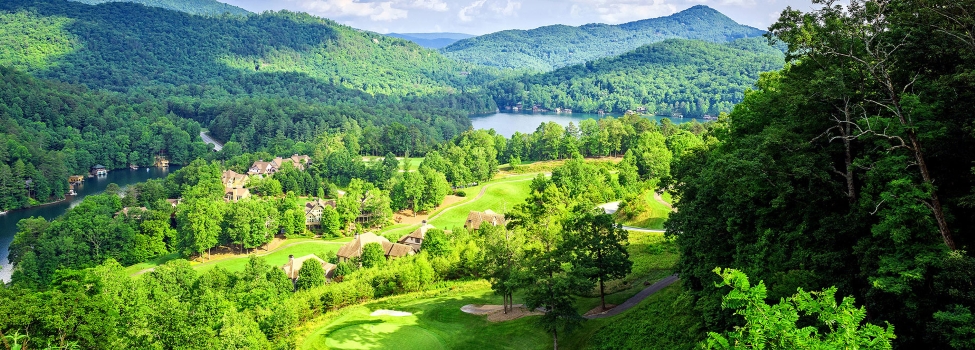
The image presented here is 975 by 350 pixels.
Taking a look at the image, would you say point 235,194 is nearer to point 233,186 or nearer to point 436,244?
point 233,186

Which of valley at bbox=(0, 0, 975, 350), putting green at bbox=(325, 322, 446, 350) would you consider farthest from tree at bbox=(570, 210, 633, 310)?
putting green at bbox=(325, 322, 446, 350)

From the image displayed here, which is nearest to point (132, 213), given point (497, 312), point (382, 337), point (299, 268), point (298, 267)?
point (298, 267)

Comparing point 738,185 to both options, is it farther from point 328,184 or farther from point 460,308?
point 328,184

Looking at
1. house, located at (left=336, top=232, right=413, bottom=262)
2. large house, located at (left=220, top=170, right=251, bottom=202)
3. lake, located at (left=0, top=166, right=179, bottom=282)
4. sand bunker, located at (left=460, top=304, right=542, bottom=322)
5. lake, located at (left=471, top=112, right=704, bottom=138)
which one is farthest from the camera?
lake, located at (left=471, top=112, right=704, bottom=138)

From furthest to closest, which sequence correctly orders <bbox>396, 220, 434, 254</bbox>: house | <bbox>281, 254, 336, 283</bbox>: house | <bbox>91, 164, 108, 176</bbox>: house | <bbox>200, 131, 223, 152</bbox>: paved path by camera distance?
<bbox>200, 131, 223, 152</bbox>: paved path, <bbox>91, 164, 108, 176</bbox>: house, <bbox>396, 220, 434, 254</bbox>: house, <bbox>281, 254, 336, 283</bbox>: house

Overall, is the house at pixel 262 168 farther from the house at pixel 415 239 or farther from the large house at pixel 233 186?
the house at pixel 415 239

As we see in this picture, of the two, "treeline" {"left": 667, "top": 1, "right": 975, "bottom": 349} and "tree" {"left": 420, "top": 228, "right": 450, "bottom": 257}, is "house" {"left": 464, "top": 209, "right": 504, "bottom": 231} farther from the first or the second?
"treeline" {"left": 667, "top": 1, "right": 975, "bottom": 349}

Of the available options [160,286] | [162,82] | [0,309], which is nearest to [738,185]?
[0,309]
